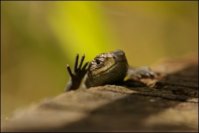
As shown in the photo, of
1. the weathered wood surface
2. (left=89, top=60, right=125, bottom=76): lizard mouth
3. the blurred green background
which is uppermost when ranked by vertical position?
the blurred green background

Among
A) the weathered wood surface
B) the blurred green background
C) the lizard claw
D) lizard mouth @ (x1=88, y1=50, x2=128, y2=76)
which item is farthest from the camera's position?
the blurred green background

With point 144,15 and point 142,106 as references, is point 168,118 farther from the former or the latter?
point 144,15

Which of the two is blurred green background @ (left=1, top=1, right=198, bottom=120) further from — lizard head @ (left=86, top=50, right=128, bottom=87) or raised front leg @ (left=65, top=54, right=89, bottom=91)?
lizard head @ (left=86, top=50, right=128, bottom=87)

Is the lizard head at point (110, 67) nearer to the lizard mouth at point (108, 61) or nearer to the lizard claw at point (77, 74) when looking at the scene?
the lizard mouth at point (108, 61)

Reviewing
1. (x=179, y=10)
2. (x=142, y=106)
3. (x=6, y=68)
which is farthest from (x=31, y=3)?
(x=142, y=106)

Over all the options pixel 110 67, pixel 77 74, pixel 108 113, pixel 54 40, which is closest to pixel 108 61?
pixel 110 67

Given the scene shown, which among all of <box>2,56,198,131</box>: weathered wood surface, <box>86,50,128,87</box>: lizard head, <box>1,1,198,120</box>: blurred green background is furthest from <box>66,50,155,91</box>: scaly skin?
<box>1,1,198,120</box>: blurred green background

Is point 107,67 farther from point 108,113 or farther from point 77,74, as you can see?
point 108,113
